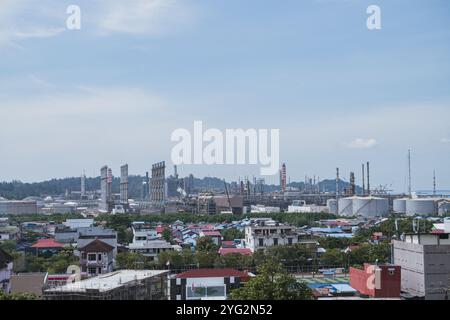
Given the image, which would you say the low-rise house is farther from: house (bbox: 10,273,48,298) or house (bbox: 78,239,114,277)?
house (bbox: 10,273,48,298)

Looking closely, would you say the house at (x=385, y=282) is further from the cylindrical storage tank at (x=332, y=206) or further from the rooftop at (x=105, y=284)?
the cylindrical storage tank at (x=332, y=206)

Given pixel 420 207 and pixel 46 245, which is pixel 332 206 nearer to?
pixel 420 207

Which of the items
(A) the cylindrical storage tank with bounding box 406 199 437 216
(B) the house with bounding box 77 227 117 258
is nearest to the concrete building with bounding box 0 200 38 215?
(B) the house with bounding box 77 227 117 258

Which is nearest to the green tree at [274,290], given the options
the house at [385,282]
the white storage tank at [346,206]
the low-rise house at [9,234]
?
the house at [385,282]

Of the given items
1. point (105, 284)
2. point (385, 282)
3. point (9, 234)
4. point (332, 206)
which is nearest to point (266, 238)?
point (385, 282)
